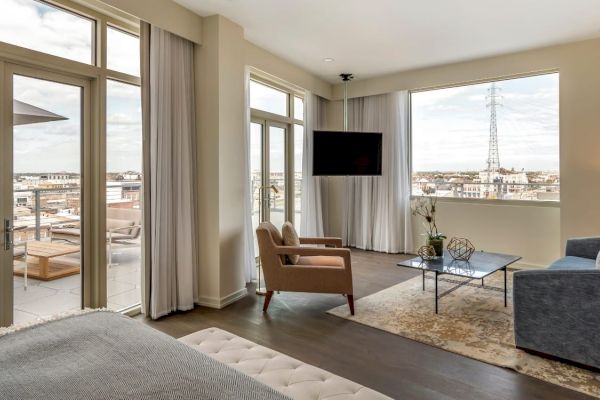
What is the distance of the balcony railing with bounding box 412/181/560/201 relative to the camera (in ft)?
16.7

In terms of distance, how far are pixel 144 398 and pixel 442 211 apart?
556 cm

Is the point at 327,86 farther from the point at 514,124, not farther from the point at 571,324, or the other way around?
the point at 571,324

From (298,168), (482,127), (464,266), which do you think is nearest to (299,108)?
(298,168)

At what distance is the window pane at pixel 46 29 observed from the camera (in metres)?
2.60

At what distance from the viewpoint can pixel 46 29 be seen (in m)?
2.81

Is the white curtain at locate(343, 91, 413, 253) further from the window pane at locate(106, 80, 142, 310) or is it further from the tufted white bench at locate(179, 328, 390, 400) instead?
the tufted white bench at locate(179, 328, 390, 400)

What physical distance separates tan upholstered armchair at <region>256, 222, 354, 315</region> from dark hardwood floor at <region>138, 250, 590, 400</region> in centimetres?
26

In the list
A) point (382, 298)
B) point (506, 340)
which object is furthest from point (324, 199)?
point (506, 340)

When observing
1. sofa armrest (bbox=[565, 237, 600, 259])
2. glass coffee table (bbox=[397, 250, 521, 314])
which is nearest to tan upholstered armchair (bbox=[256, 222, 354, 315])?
glass coffee table (bbox=[397, 250, 521, 314])

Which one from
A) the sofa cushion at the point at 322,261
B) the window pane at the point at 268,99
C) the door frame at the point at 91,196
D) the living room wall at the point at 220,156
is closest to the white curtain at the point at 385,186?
the window pane at the point at 268,99

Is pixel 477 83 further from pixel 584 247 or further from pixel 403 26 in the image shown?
pixel 584 247

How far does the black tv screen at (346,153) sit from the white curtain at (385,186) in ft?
2.23

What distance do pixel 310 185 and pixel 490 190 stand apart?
276 cm

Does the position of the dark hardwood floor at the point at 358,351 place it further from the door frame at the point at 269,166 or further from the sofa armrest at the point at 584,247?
the sofa armrest at the point at 584,247
